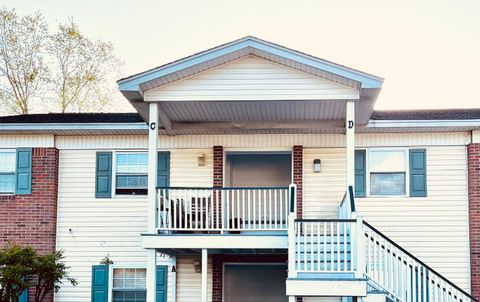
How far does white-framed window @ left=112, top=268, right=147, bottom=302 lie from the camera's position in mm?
16484

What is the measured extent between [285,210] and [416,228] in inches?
112

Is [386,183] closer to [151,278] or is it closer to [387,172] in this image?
[387,172]

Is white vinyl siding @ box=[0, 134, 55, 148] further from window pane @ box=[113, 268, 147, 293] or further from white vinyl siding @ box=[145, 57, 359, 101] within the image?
white vinyl siding @ box=[145, 57, 359, 101]

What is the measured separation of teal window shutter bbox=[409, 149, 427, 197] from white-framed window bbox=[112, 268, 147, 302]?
20.4ft

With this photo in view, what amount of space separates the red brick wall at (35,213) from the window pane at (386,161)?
711cm

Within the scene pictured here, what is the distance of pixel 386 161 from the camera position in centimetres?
1639

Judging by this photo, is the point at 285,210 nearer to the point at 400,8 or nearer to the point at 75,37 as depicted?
the point at 400,8

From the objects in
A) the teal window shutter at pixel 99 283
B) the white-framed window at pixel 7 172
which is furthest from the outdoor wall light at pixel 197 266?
the white-framed window at pixel 7 172

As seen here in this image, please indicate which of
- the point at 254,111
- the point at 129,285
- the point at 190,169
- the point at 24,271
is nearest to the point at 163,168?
the point at 190,169

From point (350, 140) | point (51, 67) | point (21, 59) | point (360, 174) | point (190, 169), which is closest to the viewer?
point (350, 140)

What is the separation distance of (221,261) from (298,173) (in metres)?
2.57

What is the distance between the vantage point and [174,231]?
589 inches

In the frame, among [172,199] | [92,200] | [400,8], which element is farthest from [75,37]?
[172,199]

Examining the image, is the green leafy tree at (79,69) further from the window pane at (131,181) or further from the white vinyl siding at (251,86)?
the white vinyl siding at (251,86)
